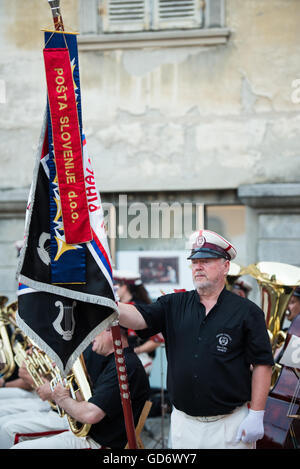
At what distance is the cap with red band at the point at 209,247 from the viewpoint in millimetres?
3469

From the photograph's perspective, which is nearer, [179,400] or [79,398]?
[179,400]

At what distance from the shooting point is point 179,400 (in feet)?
11.0

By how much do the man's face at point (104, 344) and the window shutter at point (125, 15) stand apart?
16.7 ft

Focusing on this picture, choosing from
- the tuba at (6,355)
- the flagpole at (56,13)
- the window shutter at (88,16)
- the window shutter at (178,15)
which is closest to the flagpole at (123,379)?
the flagpole at (56,13)

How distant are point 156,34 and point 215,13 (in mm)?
818

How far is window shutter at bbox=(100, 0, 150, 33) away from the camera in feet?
25.7

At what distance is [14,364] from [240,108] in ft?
14.1

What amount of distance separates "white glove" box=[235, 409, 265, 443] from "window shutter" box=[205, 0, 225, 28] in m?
5.77

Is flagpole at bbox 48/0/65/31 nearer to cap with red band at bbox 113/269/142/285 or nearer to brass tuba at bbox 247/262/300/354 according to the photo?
brass tuba at bbox 247/262/300/354

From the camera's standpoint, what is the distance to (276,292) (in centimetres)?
459

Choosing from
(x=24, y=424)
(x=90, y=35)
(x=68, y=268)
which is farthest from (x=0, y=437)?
(x=90, y=35)

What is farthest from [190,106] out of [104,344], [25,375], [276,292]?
[104,344]
